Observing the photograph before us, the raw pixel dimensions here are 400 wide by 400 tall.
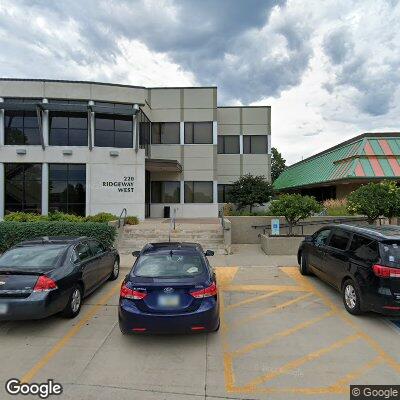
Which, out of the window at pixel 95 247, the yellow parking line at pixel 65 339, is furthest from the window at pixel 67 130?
the yellow parking line at pixel 65 339

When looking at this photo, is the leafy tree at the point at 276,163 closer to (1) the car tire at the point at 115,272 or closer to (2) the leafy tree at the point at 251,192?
(2) the leafy tree at the point at 251,192

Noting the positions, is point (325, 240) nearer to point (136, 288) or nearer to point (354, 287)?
point (354, 287)

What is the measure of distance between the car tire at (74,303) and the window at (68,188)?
1242cm

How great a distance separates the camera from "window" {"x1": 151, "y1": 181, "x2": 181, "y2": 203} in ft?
76.3

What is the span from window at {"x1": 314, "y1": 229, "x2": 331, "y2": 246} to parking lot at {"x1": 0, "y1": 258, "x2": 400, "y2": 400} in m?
1.88

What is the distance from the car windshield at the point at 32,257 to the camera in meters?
5.95

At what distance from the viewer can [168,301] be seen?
465 centimetres

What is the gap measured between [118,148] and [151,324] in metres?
15.1

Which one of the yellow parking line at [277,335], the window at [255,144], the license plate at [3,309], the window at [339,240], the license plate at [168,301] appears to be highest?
the window at [255,144]

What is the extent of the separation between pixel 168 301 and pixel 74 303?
8.26 feet

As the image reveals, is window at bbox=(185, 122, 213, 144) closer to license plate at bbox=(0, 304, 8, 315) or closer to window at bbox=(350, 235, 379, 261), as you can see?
window at bbox=(350, 235, 379, 261)

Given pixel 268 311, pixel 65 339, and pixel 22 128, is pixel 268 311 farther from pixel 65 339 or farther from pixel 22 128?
pixel 22 128

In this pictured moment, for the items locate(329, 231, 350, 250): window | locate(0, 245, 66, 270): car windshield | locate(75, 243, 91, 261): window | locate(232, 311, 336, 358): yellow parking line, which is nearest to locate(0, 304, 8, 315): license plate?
locate(0, 245, 66, 270): car windshield

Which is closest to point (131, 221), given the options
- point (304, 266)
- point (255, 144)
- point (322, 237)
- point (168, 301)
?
point (304, 266)
